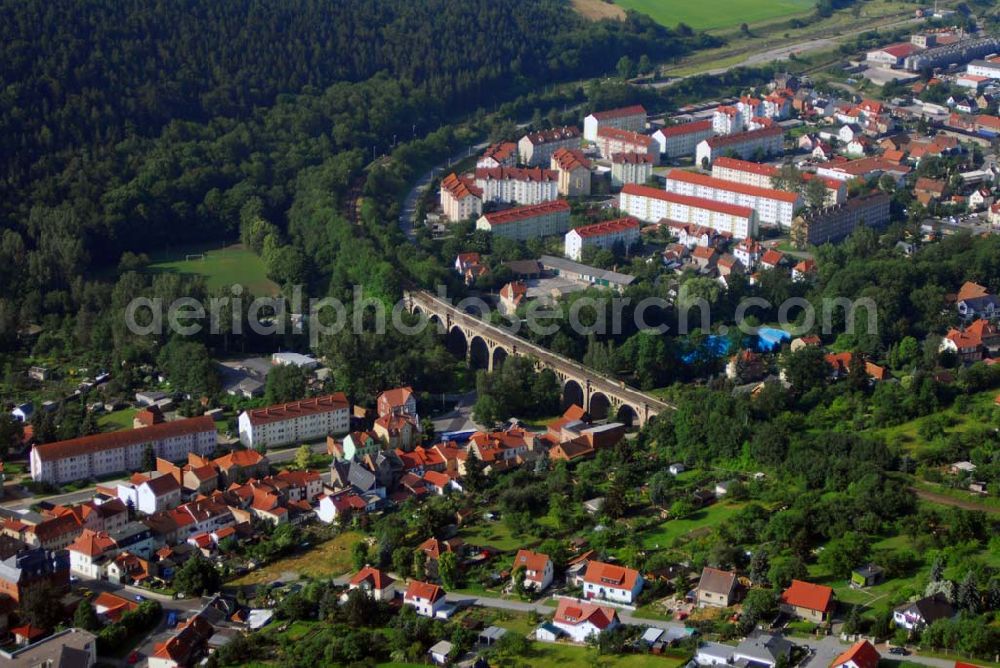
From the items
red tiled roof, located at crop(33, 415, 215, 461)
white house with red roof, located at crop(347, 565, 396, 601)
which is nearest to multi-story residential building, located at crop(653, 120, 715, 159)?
red tiled roof, located at crop(33, 415, 215, 461)

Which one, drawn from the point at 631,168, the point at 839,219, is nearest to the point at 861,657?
the point at 839,219

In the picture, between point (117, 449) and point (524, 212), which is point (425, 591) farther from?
point (524, 212)

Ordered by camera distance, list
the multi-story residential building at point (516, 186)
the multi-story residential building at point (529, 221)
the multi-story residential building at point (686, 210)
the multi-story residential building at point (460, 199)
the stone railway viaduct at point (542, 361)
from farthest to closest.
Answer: the multi-story residential building at point (516, 186)
the multi-story residential building at point (460, 199)
the multi-story residential building at point (529, 221)
the multi-story residential building at point (686, 210)
the stone railway viaduct at point (542, 361)

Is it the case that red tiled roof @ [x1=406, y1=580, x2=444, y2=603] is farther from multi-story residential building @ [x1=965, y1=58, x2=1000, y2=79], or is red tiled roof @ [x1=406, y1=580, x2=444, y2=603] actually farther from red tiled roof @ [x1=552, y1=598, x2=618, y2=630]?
multi-story residential building @ [x1=965, y1=58, x2=1000, y2=79]

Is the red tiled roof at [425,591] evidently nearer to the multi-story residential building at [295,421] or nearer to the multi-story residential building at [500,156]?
the multi-story residential building at [295,421]

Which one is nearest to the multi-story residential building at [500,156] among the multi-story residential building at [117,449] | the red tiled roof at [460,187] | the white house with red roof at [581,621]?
the red tiled roof at [460,187]

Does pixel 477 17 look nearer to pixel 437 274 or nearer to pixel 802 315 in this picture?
pixel 437 274

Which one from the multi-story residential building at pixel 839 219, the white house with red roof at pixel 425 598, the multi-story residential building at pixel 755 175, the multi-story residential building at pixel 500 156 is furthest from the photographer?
the multi-story residential building at pixel 500 156
